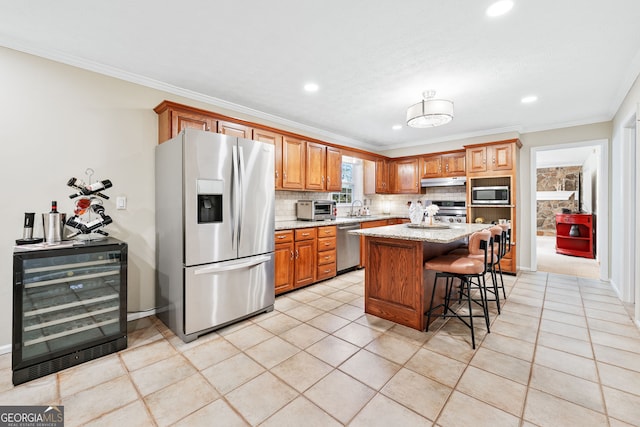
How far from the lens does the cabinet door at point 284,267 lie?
3.62 metres

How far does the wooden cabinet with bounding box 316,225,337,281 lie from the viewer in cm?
420

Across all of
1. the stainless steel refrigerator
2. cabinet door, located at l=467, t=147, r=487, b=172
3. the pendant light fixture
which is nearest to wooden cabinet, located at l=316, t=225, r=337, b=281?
the stainless steel refrigerator

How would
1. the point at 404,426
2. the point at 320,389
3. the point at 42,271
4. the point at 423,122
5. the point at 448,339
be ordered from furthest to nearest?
1. the point at 423,122
2. the point at 448,339
3. the point at 42,271
4. the point at 320,389
5. the point at 404,426

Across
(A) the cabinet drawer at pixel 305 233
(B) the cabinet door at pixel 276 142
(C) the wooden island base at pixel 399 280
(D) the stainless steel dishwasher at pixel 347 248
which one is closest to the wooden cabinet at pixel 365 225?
(D) the stainless steel dishwasher at pixel 347 248

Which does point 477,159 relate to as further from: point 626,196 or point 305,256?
point 305,256

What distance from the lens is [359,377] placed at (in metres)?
1.98

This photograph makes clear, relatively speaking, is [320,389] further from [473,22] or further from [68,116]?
[68,116]

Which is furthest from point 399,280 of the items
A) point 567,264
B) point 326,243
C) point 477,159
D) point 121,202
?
point 567,264

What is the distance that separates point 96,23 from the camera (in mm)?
2094

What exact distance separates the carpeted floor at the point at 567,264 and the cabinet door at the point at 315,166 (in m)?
4.29

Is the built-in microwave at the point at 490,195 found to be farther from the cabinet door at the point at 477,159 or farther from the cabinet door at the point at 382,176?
the cabinet door at the point at 382,176

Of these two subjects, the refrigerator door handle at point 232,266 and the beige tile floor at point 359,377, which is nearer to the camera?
the beige tile floor at point 359,377

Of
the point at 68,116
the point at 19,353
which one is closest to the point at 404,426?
the point at 19,353

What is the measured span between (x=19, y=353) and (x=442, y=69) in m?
4.11
